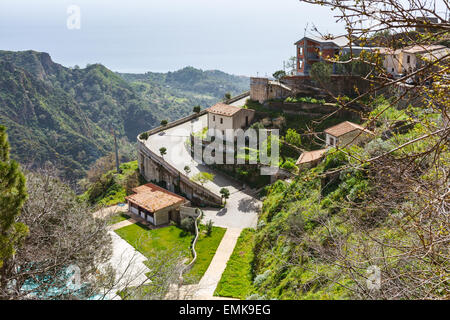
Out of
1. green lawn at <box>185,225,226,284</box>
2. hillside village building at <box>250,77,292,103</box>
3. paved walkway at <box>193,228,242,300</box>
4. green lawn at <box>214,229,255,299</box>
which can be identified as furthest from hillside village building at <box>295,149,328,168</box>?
hillside village building at <box>250,77,292,103</box>

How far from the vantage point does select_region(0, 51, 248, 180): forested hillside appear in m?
64.9

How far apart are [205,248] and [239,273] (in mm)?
4121

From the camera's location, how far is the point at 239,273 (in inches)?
688

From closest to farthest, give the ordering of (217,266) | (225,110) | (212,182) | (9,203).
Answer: (9,203) < (217,266) < (212,182) < (225,110)

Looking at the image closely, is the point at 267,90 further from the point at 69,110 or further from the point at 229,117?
the point at 69,110

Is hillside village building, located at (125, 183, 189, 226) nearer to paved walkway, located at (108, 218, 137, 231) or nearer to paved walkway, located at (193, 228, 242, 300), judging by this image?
paved walkway, located at (108, 218, 137, 231)

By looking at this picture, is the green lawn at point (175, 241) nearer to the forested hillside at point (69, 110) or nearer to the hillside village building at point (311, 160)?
the hillside village building at point (311, 160)

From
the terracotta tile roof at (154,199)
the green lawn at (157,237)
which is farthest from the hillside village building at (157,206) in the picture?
the green lawn at (157,237)

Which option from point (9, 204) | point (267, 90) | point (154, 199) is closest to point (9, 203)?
point (9, 204)

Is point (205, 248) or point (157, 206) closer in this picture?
point (205, 248)

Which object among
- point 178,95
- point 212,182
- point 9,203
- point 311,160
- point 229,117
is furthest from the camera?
point 178,95

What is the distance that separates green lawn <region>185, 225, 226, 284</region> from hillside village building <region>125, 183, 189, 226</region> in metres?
3.55

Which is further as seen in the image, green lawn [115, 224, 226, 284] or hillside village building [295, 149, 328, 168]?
hillside village building [295, 149, 328, 168]
